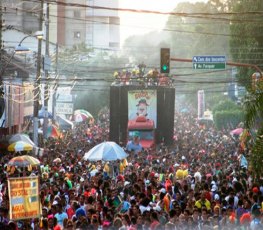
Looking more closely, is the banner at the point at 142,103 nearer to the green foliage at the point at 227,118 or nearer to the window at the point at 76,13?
the green foliage at the point at 227,118

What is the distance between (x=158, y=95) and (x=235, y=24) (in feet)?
21.6

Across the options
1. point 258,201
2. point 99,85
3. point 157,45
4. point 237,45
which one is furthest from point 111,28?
point 258,201

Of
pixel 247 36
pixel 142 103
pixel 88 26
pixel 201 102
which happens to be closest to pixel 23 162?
pixel 142 103

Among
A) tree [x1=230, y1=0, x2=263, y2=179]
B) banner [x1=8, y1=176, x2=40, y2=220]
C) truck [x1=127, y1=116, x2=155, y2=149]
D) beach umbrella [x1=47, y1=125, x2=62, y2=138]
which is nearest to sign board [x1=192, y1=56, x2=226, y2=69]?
tree [x1=230, y1=0, x2=263, y2=179]

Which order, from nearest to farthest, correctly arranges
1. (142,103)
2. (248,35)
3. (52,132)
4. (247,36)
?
1. (52,132)
2. (142,103)
3. (248,35)
4. (247,36)

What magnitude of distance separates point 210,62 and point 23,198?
17.3 m

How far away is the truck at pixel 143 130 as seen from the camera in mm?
48906

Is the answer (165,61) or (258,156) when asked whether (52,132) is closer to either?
(165,61)

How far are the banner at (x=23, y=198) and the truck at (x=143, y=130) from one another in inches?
1274

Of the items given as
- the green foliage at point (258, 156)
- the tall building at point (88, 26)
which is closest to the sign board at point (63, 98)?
the green foliage at point (258, 156)

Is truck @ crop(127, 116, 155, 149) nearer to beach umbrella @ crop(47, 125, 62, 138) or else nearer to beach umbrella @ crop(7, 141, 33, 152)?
beach umbrella @ crop(47, 125, 62, 138)

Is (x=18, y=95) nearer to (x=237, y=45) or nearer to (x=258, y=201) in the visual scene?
(x=237, y=45)

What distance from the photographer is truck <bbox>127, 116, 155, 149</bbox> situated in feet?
160

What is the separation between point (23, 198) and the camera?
1611 cm
